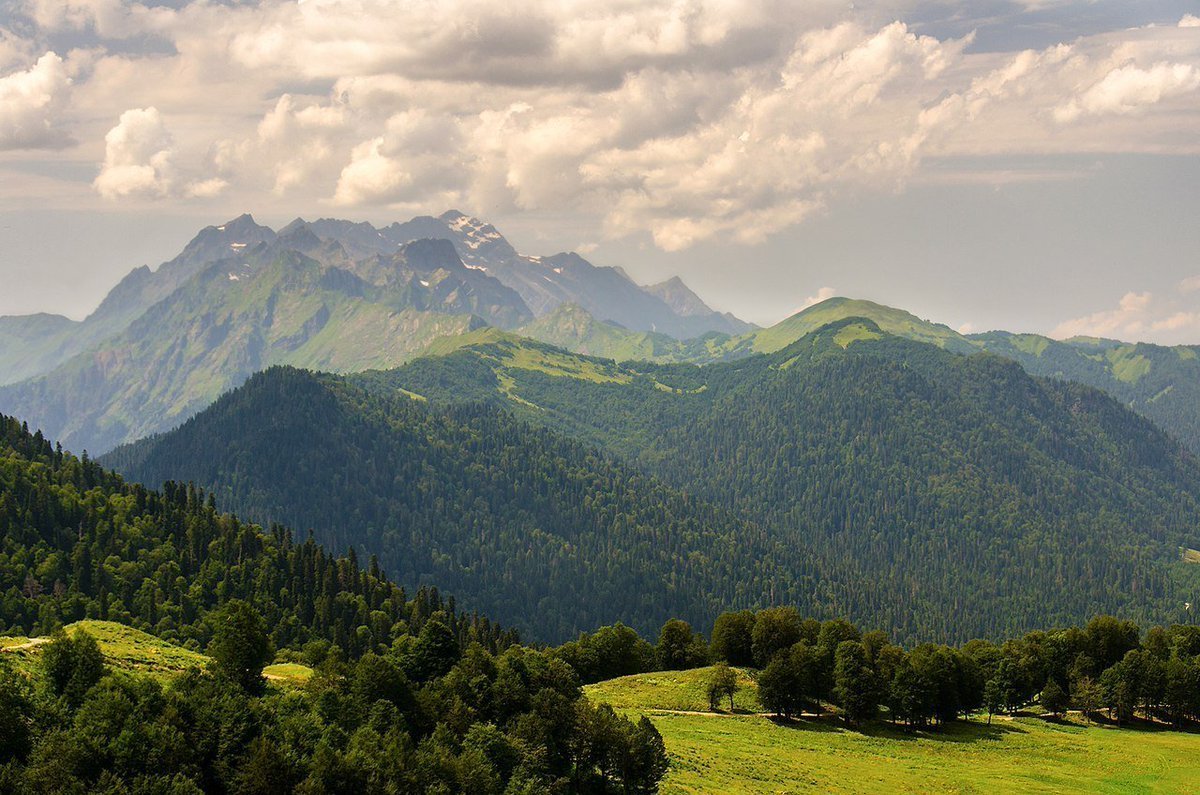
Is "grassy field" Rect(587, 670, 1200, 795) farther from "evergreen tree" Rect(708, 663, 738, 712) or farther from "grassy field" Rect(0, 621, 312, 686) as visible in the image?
"grassy field" Rect(0, 621, 312, 686)

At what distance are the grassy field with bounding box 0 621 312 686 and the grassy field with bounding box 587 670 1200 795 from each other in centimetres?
4208

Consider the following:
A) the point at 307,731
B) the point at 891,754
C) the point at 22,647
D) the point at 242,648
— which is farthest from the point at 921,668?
the point at 22,647

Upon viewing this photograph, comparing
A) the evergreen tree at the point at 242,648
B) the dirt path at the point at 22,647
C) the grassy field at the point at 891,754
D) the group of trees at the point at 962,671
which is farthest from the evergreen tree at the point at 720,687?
the dirt path at the point at 22,647

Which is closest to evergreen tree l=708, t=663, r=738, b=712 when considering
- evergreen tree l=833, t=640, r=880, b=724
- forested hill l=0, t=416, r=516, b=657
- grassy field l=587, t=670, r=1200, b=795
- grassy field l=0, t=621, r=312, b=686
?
grassy field l=587, t=670, r=1200, b=795

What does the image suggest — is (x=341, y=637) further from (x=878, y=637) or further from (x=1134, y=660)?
(x=1134, y=660)

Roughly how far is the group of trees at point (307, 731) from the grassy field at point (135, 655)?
31.8 feet

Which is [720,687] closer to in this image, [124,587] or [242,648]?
[242,648]

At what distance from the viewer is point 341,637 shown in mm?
186625

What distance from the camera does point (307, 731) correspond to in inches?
3135

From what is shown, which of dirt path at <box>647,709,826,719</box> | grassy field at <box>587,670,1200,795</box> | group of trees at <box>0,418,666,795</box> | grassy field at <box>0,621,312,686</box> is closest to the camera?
group of trees at <box>0,418,666,795</box>

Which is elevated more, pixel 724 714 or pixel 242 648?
pixel 242 648

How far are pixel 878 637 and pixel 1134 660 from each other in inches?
1436

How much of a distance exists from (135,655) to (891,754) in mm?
89900

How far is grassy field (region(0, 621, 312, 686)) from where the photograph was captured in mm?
99750
